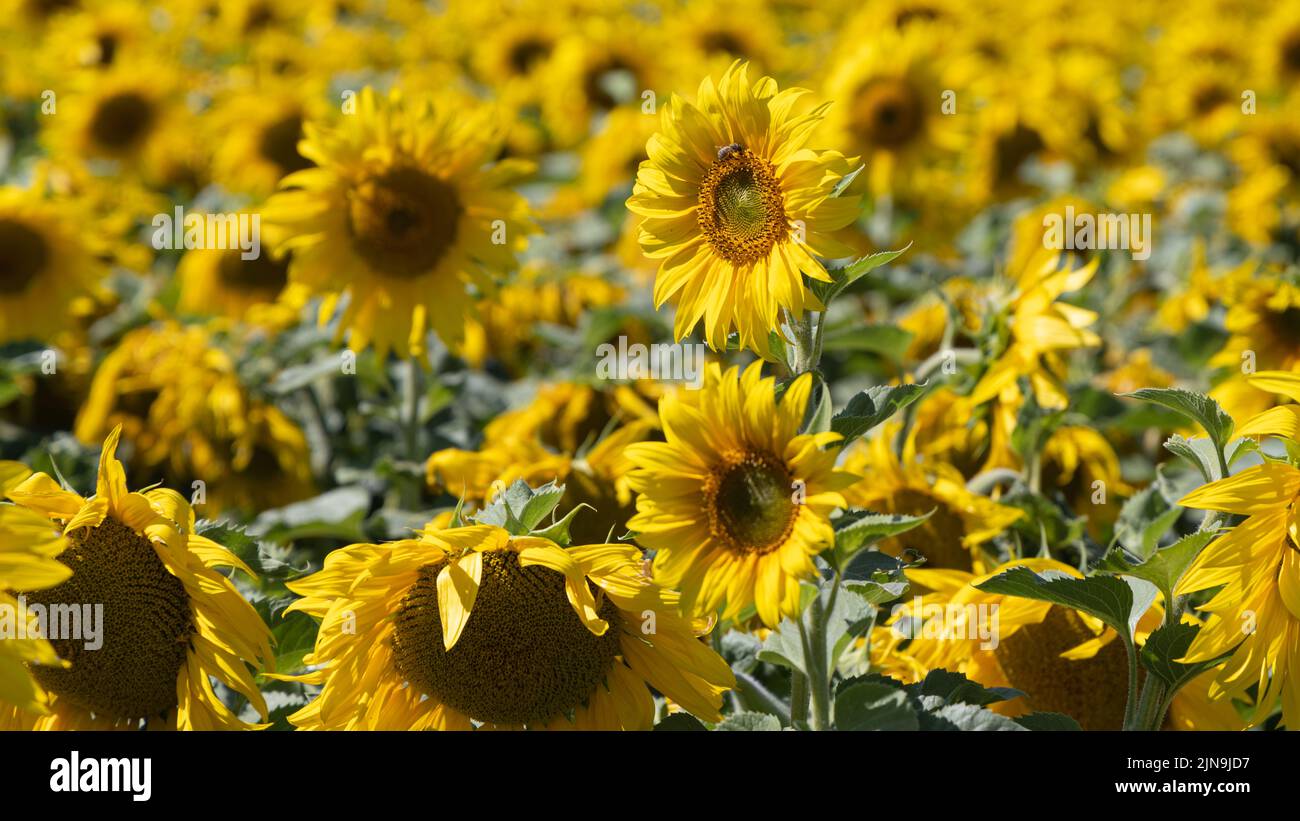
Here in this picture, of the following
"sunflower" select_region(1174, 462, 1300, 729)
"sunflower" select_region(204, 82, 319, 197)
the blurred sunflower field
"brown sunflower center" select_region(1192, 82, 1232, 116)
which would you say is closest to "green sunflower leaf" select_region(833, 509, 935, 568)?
the blurred sunflower field

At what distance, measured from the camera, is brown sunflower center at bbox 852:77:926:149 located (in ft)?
12.9

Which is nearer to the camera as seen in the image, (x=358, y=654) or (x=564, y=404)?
(x=358, y=654)

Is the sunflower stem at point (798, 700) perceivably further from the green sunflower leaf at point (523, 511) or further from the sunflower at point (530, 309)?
the sunflower at point (530, 309)

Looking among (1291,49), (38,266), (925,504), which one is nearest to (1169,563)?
(925,504)

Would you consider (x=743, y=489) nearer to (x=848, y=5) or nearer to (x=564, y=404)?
(x=564, y=404)

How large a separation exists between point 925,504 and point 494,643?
2.76 ft

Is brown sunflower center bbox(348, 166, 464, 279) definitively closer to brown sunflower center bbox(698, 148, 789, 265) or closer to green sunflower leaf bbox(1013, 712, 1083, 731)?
brown sunflower center bbox(698, 148, 789, 265)

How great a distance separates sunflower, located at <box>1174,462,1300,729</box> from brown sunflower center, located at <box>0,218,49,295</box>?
310cm

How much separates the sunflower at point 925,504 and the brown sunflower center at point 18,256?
2.46m

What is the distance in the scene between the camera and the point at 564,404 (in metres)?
2.70

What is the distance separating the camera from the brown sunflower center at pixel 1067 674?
187 cm
